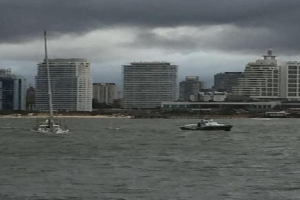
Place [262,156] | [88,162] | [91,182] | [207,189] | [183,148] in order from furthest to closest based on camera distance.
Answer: [183,148], [262,156], [88,162], [91,182], [207,189]

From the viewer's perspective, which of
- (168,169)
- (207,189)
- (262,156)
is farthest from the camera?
(262,156)

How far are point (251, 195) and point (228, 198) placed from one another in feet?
6.28

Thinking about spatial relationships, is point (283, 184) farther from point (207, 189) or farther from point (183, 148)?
point (183, 148)

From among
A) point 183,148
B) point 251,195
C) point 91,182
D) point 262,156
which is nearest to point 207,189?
point 251,195

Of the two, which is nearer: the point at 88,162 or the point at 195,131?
the point at 88,162

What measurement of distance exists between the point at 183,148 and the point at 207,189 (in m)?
39.9

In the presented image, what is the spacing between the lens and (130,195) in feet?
142

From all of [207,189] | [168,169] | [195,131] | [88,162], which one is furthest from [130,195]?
[195,131]

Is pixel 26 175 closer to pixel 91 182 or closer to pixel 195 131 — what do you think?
pixel 91 182

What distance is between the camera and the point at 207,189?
4600 cm

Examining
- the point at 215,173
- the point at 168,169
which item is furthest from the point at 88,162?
the point at 215,173

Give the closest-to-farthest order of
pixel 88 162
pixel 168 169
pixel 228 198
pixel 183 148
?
1. pixel 228 198
2. pixel 168 169
3. pixel 88 162
4. pixel 183 148

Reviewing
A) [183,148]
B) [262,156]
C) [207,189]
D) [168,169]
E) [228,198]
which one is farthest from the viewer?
[183,148]

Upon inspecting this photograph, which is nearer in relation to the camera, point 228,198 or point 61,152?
point 228,198
